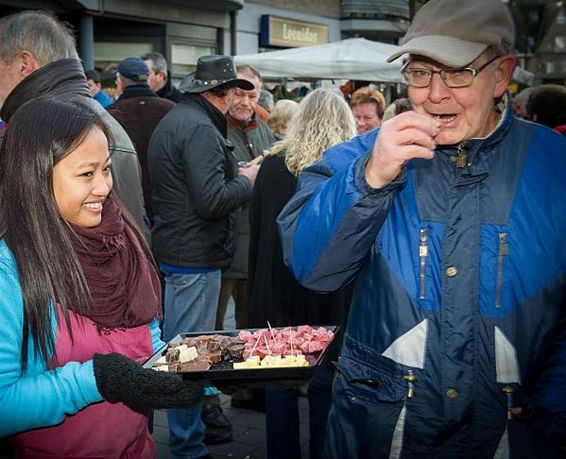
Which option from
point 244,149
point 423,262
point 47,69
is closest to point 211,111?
point 244,149

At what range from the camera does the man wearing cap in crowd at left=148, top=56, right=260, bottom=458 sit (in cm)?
482

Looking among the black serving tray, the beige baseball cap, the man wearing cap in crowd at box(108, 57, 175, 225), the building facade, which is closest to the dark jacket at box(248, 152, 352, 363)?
the man wearing cap in crowd at box(108, 57, 175, 225)

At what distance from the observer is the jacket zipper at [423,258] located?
2115mm

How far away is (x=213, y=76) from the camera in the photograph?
16.8ft

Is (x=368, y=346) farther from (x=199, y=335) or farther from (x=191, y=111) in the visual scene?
(x=191, y=111)

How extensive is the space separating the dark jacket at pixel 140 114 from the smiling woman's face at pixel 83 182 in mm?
3618

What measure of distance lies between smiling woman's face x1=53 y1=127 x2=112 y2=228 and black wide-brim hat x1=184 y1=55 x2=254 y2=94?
2.68m

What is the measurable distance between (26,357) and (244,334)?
87 cm

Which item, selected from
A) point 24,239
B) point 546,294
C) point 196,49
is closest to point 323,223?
point 546,294

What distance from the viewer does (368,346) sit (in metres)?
2.20

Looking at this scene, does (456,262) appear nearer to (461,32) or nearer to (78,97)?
(461,32)

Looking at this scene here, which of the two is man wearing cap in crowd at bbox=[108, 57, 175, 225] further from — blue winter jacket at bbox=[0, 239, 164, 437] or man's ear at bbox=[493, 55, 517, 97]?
man's ear at bbox=[493, 55, 517, 97]

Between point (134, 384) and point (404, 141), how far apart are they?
990 millimetres

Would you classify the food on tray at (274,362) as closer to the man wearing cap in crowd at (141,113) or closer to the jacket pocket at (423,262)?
the jacket pocket at (423,262)
